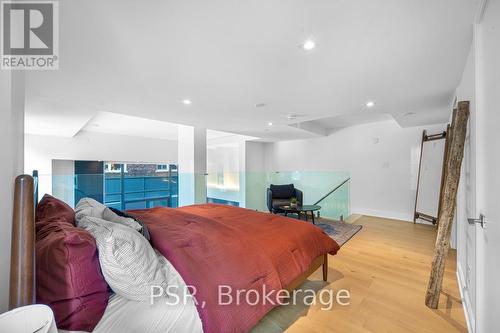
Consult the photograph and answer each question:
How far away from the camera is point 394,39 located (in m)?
1.48

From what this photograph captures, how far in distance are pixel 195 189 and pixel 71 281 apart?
11.1 ft

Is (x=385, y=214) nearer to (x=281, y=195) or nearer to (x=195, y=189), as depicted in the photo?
(x=281, y=195)

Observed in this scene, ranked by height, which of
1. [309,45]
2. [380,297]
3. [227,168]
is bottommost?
[380,297]

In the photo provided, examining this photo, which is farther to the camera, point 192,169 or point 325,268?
point 192,169

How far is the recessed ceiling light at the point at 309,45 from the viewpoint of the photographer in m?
1.48

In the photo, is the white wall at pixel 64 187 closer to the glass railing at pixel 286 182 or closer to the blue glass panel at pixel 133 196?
the blue glass panel at pixel 133 196

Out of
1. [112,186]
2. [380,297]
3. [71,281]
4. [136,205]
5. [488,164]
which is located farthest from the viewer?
[136,205]

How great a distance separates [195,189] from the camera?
4.25 meters

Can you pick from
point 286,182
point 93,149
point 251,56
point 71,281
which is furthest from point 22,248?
point 93,149

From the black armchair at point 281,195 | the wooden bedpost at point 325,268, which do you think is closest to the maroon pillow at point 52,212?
the wooden bedpost at point 325,268

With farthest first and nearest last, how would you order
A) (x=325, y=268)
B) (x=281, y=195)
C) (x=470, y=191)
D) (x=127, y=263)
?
(x=281, y=195) < (x=325, y=268) < (x=470, y=191) < (x=127, y=263)

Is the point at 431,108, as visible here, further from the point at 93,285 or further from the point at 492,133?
the point at 93,285

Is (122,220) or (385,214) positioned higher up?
(122,220)

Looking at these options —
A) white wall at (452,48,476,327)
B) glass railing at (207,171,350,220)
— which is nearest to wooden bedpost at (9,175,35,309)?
white wall at (452,48,476,327)
